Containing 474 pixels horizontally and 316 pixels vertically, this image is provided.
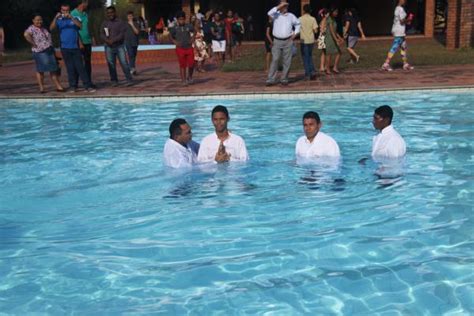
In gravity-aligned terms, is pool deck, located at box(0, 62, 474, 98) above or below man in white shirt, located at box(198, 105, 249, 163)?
above

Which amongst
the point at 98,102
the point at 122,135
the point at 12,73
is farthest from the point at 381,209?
the point at 12,73

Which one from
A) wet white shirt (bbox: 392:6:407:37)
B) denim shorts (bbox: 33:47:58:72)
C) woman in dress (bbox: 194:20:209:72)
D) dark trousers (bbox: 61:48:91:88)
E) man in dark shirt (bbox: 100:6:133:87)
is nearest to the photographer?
denim shorts (bbox: 33:47:58:72)

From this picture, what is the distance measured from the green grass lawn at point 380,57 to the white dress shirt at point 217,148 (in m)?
9.83

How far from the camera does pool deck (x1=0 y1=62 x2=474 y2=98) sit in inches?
493

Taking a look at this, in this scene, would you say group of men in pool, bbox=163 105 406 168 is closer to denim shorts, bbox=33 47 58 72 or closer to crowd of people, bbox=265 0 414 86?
crowd of people, bbox=265 0 414 86

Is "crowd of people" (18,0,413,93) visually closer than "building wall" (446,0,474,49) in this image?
Yes

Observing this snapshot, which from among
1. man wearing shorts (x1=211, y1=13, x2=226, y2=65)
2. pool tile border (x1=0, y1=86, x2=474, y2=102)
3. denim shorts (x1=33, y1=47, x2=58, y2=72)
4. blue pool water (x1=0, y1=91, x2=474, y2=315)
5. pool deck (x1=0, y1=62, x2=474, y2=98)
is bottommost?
blue pool water (x1=0, y1=91, x2=474, y2=315)

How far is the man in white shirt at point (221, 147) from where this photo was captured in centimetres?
673

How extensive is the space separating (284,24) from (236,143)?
656 centimetres

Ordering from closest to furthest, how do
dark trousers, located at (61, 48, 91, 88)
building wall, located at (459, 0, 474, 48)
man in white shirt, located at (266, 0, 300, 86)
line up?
1. man in white shirt, located at (266, 0, 300, 86)
2. dark trousers, located at (61, 48, 91, 88)
3. building wall, located at (459, 0, 474, 48)

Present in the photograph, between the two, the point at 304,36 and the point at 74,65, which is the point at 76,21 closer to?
the point at 74,65

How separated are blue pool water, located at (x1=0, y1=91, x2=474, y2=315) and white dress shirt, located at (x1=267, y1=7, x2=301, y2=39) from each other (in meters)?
4.00

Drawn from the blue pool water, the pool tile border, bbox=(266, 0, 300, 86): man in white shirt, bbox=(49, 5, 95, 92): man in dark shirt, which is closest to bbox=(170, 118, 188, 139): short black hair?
the blue pool water

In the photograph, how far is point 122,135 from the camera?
9.99 metres
